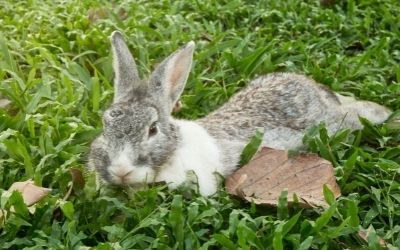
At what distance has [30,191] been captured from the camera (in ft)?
14.0

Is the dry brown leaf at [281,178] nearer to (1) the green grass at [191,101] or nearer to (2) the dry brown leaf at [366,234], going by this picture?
(1) the green grass at [191,101]

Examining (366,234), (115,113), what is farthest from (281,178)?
(115,113)

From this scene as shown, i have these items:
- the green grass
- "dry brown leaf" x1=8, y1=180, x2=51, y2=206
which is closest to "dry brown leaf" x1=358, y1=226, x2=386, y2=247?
the green grass

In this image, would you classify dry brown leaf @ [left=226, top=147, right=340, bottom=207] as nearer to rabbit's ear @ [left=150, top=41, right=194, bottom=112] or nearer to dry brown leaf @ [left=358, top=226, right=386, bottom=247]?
dry brown leaf @ [left=358, top=226, right=386, bottom=247]

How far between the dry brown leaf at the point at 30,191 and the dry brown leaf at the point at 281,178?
103 cm

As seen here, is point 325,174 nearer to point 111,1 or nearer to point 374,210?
point 374,210

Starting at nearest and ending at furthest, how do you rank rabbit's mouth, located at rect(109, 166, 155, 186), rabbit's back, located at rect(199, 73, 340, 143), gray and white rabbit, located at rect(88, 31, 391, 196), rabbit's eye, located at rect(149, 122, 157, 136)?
rabbit's mouth, located at rect(109, 166, 155, 186) < gray and white rabbit, located at rect(88, 31, 391, 196) < rabbit's eye, located at rect(149, 122, 157, 136) < rabbit's back, located at rect(199, 73, 340, 143)

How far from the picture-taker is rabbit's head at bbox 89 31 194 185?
4203mm

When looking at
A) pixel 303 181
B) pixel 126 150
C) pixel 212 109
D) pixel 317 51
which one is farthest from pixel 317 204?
pixel 317 51

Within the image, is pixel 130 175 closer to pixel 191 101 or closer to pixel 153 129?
pixel 153 129

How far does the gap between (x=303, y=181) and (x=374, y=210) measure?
421mm

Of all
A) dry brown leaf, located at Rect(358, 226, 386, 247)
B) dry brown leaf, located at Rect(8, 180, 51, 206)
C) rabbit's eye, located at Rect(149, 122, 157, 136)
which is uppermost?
rabbit's eye, located at Rect(149, 122, 157, 136)

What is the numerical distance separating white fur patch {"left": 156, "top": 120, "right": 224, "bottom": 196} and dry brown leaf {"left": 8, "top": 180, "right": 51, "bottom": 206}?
0.62m

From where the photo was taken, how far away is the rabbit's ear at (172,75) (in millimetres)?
4664
